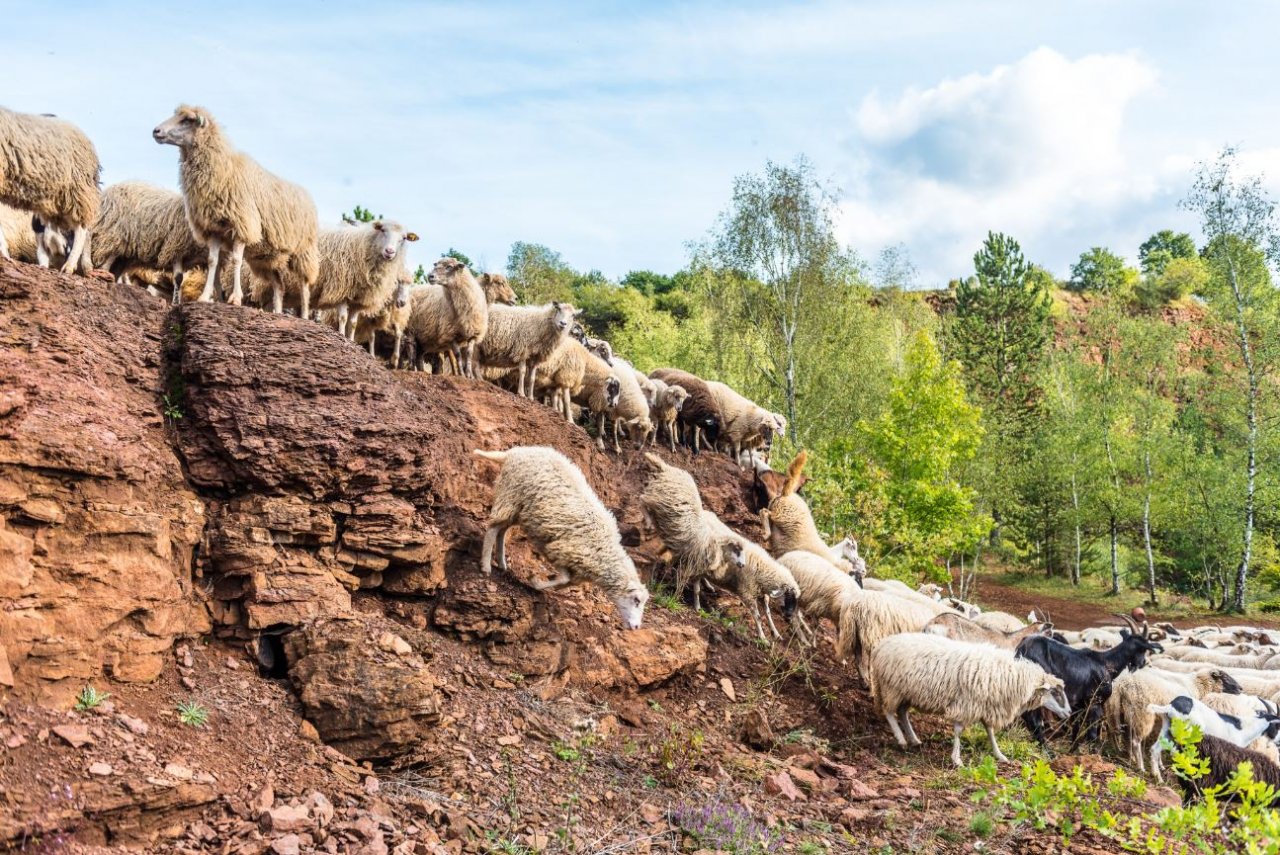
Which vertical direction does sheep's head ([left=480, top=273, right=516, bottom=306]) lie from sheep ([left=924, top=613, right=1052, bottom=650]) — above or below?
above

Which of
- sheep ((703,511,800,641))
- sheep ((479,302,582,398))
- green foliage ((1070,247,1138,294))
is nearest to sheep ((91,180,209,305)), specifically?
sheep ((479,302,582,398))

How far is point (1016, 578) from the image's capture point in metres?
38.7

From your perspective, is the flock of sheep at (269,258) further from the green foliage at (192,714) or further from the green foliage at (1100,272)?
the green foliage at (1100,272)

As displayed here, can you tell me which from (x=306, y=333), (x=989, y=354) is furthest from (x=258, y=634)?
(x=989, y=354)

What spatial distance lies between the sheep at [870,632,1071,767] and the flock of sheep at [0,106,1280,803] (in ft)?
0.07

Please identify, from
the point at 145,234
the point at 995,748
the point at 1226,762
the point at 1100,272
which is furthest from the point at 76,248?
the point at 1100,272

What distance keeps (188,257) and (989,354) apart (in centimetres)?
4086

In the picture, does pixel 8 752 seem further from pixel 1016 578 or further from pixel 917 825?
pixel 1016 578

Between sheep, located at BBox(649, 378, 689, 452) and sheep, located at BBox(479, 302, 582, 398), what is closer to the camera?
sheep, located at BBox(479, 302, 582, 398)

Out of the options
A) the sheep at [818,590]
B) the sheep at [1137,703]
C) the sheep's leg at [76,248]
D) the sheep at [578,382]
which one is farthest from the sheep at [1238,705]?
the sheep's leg at [76,248]

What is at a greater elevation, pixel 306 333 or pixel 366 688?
pixel 306 333

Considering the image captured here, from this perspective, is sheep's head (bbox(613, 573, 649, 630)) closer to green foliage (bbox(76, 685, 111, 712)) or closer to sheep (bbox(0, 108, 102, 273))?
green foliage (bbox(76, 685, 111, 712))

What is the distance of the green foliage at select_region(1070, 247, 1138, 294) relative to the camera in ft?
245

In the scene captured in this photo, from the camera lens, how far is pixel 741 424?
18438 millimetres
